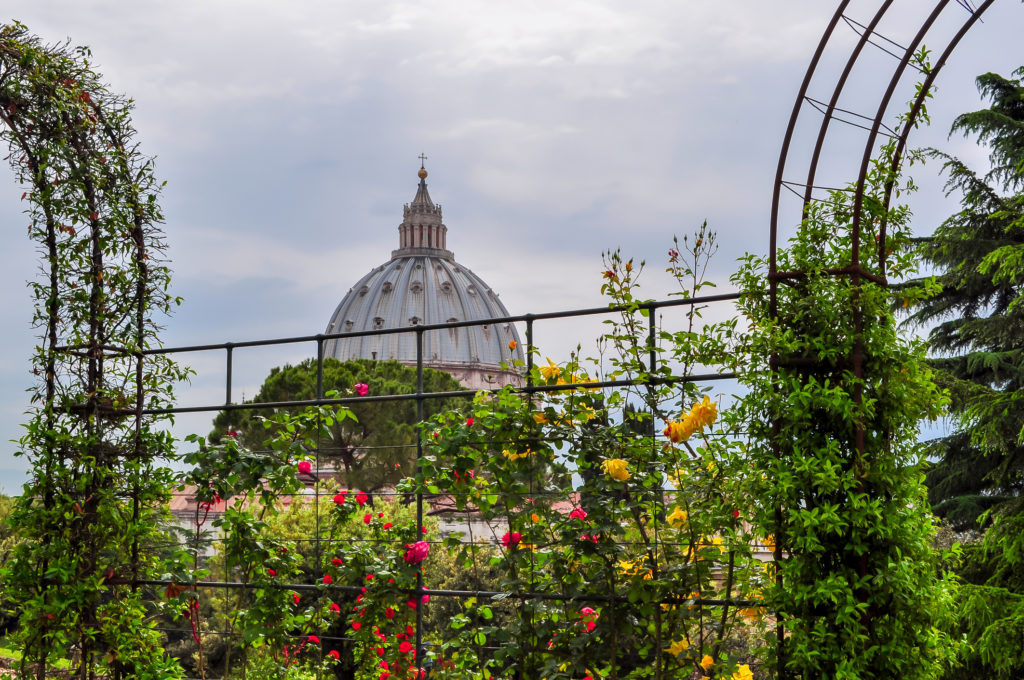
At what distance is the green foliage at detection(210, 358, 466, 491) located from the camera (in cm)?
1841

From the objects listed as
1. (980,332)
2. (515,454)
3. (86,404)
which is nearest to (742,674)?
(515,454)

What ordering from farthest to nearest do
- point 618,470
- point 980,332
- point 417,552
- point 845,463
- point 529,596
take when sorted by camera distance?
point 980,332, point 417,552, point 529,596, point 618,470, point 845,463

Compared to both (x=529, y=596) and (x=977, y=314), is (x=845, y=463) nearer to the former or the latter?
(x=529, y=596)

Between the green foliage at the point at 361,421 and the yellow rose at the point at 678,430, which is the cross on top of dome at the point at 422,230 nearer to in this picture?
the green foliage at the point at 361,421

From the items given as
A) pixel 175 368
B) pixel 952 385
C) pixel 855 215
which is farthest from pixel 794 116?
pixel 952 385

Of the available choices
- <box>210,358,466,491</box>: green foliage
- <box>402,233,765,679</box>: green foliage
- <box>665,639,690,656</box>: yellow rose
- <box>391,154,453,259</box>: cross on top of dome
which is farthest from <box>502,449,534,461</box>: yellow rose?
<box>391,154,453,259</box>: cross on top of dome

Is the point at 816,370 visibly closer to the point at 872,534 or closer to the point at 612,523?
the point at 872,534

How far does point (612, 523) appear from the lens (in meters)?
3.76

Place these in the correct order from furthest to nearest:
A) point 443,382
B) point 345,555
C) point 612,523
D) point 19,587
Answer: point 443,382 < point 19,587 < point 345,555 < point 612,523

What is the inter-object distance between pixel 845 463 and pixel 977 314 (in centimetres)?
1083

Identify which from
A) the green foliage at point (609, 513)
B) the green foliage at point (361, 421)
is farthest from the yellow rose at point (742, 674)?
the green foliage at point (361, 421)

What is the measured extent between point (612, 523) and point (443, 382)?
26.5 m

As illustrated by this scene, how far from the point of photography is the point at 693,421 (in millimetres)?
3598

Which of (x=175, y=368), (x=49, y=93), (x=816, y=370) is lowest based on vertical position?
(x=816, y=370)
